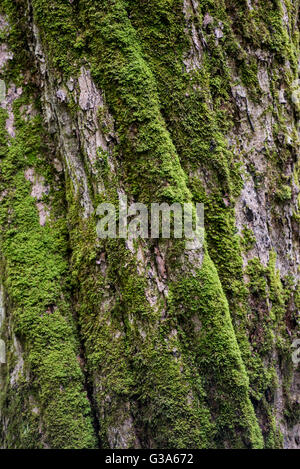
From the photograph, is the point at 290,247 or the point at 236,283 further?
the point at 290,247

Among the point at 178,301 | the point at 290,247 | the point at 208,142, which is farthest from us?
the point at 290,247

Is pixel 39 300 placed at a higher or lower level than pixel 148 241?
lower

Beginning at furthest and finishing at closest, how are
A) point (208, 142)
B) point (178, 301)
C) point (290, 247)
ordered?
point (290, 247) < point (208, 142) < point (178, 301)

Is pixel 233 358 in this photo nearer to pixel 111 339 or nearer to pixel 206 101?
pixel 111 339

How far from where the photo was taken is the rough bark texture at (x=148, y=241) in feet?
8.00

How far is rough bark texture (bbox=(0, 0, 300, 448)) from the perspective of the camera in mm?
2439

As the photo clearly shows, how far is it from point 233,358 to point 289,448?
3.60 feet

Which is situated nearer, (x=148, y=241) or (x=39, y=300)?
(x=148, y=241)

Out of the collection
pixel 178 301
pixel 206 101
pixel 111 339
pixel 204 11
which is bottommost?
pixel 111 339

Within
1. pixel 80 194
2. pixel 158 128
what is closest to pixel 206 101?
pixel 158 128

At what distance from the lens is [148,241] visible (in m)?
2.43

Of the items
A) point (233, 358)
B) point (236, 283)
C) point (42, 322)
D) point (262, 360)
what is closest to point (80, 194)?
point (42, 322)
